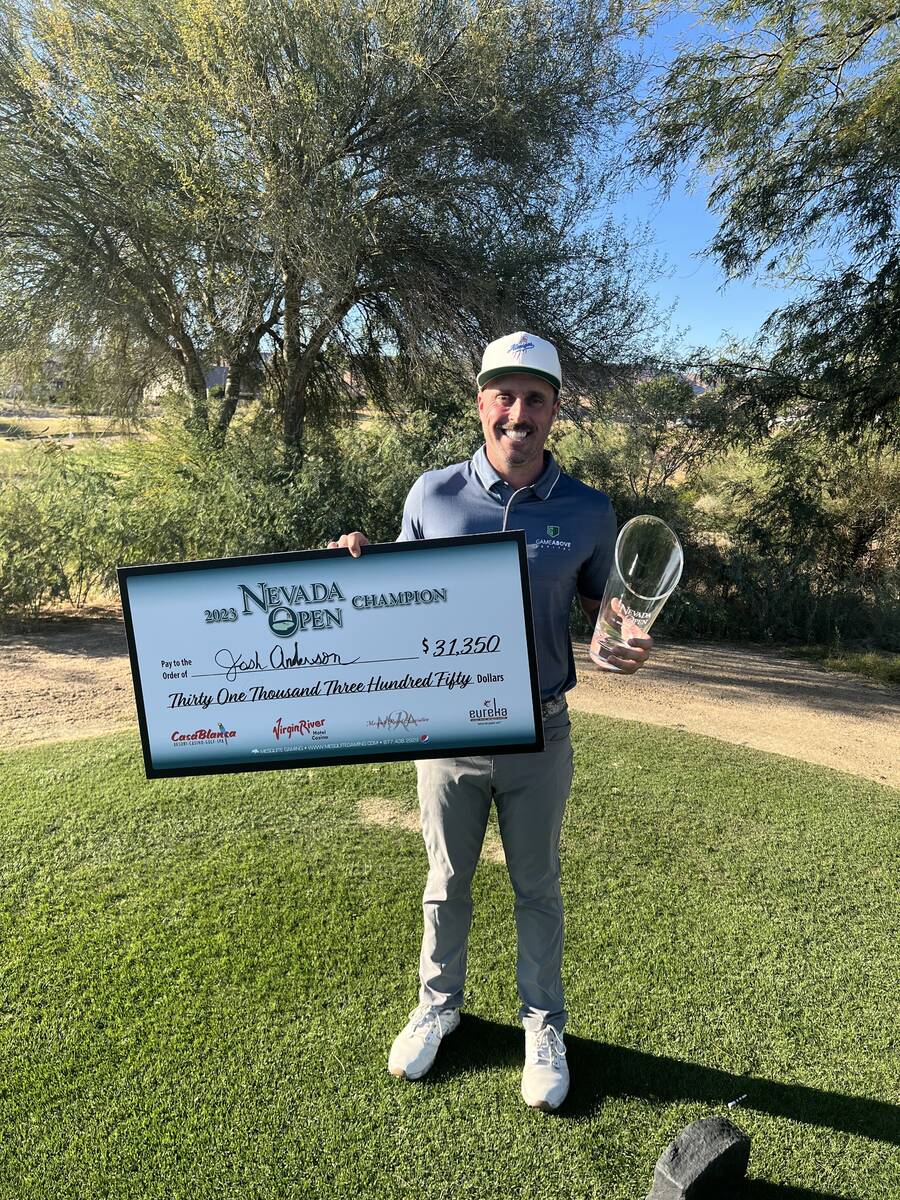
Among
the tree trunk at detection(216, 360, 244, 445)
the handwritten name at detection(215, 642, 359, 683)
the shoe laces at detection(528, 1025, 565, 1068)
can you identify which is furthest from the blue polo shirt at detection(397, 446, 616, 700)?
the tree trunk at detection(216, 360, 244, 445)

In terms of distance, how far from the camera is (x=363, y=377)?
1155cm

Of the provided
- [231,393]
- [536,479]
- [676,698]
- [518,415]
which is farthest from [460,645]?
[231,393]

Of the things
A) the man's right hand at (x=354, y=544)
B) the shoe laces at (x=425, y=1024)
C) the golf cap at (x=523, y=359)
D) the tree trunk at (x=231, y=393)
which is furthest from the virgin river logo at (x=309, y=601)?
the tree trunk at (x=231, y=393)

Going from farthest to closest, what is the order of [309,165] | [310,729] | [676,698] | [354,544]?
[309,165]
[676,698]
[310,729]
[354,544]

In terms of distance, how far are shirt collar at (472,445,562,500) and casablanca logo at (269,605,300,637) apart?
0.64 metres

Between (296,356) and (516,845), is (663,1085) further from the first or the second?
(296,356)

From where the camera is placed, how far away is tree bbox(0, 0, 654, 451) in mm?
7816

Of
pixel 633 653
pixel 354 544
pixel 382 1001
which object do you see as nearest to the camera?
pixel 633 653

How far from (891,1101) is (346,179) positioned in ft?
28.5

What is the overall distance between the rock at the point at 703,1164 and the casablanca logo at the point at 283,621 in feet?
5.28

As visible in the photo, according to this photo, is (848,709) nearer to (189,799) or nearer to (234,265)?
(189,799)

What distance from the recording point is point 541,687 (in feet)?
7.23

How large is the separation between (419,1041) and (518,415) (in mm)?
1914

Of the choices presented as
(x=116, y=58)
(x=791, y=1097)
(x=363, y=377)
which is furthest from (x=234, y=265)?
(x=791, y=1097)
